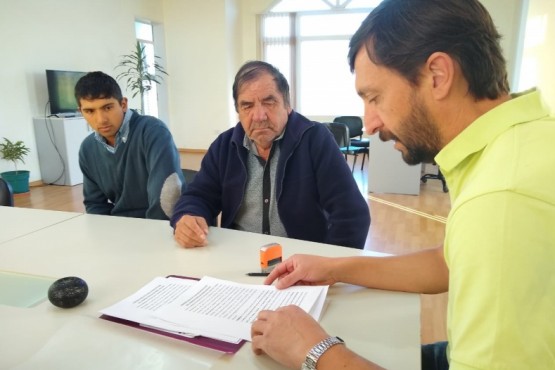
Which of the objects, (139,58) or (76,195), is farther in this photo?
(139,58)

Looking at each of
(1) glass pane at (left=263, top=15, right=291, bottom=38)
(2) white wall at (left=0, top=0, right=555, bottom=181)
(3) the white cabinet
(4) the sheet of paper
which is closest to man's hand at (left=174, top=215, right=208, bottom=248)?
(4) the sheet of paper

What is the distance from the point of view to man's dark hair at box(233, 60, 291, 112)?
5.17 ft

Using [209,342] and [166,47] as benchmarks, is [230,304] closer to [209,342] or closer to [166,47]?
[209,342]

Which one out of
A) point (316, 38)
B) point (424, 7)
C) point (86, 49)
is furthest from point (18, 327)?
point (316, 38)

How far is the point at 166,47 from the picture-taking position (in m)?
7.98

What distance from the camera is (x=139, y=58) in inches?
266

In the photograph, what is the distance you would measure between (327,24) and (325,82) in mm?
1098

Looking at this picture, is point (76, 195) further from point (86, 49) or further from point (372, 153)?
point (372, 153)

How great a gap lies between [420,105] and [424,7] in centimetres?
16

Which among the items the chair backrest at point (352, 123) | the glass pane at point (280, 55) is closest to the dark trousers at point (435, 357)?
the chair backrest at point (352, 123)

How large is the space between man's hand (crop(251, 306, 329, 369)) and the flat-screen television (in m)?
5.40

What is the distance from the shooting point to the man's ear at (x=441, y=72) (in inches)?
26.6

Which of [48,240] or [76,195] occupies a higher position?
[48,240]

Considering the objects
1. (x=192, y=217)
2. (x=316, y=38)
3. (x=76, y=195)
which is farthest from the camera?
(x=316, y=38)
